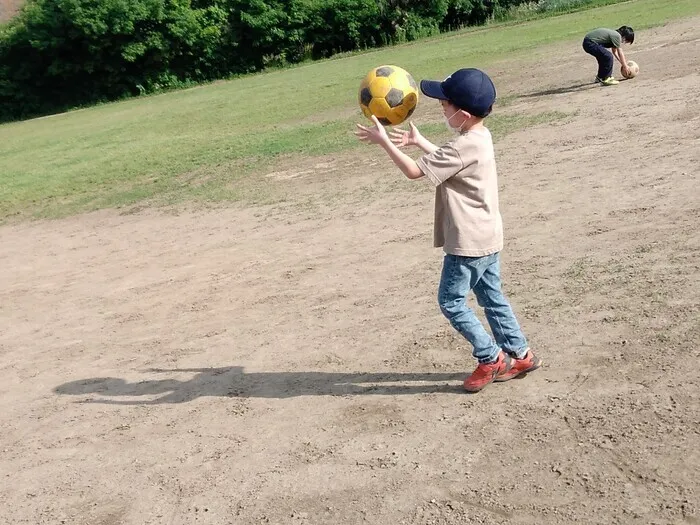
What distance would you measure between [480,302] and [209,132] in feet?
47.0

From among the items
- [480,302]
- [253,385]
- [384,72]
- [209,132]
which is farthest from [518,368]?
[209,132]

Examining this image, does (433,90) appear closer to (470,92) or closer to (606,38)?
(470,92)

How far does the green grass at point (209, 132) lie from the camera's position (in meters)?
13.0

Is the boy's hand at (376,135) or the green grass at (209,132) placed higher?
the boy's hand at (376,135)

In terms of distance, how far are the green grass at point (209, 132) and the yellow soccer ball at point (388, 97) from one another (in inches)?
233

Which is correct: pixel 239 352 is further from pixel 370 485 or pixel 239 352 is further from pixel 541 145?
pixel 541 145

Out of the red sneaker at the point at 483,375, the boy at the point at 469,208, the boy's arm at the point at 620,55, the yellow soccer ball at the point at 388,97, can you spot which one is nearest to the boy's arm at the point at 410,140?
the boy at the point at 469,208

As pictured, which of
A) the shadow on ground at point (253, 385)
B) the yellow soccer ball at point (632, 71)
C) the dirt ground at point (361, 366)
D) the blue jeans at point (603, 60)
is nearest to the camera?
the dirt ground at point (361, 366)

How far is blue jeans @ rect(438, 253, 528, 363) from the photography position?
448cm

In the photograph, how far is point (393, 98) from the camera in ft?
17.7

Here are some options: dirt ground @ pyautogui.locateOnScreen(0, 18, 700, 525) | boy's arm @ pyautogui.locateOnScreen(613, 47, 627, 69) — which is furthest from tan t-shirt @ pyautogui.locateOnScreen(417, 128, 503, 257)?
boy's arm @ pyautogui.locateOnScreen(613, 47, 627, 69)

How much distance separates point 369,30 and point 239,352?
39213mm

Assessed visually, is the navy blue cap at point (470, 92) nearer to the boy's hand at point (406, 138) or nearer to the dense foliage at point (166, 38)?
the boy's hand at point (406, 138)

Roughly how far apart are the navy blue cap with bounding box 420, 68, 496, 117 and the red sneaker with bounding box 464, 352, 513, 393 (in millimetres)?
1412
